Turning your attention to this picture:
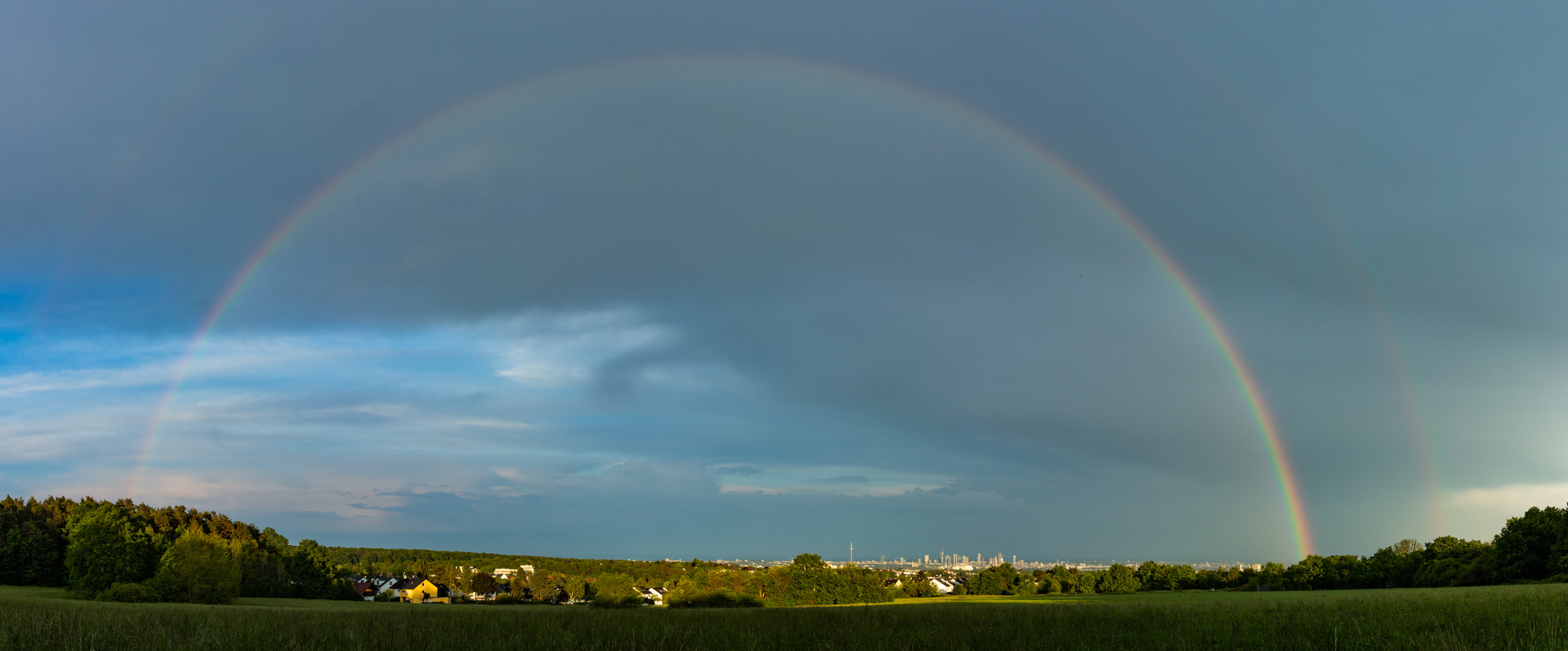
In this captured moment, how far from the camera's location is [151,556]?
101 metres

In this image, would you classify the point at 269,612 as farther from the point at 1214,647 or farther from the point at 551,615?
the point at 1214,647

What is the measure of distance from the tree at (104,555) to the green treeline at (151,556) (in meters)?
0.10

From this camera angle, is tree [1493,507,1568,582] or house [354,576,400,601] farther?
house [354,576,400,601]

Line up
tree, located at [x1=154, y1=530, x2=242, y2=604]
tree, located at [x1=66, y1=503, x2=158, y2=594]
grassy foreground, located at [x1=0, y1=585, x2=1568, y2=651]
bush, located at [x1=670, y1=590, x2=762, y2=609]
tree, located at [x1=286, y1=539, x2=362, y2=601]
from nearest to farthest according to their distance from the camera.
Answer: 1. grassy foreground, located at [x1=0, y1=585, x2=1568, y2=651]
2. tree, located at [x1=154, y1=530, x2=242, y2=604]
3. bush, located at [x1=670, y1=590, x2=762, y2=609]
4. tree, located at [x1=66, y1=503, x2=158, y2=594]
5. tree, located at [x1=286, y1=539, x2=362, y2=601]

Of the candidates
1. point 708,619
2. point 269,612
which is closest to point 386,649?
point 708,619

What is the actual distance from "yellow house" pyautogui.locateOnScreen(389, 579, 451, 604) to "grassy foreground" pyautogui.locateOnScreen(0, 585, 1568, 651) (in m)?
168

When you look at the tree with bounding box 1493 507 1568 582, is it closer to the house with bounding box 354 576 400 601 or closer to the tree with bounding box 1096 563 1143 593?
the tree with bounding box 1096 563 1143 593

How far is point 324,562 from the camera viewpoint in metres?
134

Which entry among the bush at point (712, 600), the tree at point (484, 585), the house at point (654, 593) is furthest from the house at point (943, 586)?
the tree at point (484, 585)

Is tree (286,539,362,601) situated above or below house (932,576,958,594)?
above

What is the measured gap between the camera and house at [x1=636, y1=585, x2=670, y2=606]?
141 meters

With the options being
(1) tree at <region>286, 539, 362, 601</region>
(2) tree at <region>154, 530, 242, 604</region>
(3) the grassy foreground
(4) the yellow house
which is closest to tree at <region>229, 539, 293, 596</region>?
(1) tree at <region>286, 539, 362, 601</region>

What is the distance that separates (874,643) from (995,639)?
165 centimetres

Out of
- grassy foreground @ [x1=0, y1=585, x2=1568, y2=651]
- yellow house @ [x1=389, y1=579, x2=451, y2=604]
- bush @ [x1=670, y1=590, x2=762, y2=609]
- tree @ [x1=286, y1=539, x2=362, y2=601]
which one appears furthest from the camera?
yellow house @ [x1=389, y1=579, x2=451, y2=604]
